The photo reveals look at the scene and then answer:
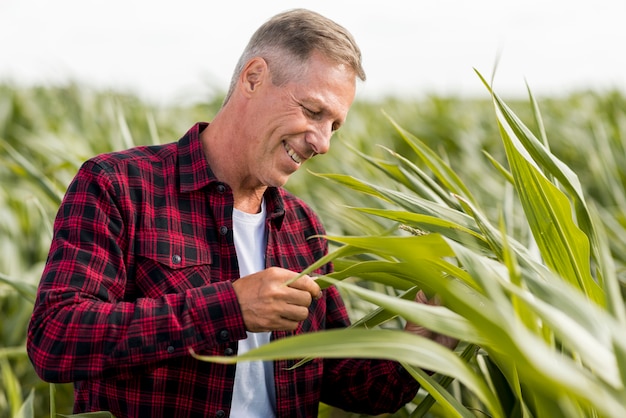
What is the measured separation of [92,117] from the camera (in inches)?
134

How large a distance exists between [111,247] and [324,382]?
0.44 meters

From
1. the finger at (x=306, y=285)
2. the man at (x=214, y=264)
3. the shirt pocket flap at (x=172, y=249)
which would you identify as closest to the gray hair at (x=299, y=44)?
the man at (x=214, y=264)

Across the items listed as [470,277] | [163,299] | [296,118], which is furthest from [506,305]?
[296,118]

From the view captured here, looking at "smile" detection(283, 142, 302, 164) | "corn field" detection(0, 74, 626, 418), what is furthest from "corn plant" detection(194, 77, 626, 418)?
"smile" detection(283, 142, 302, 164)

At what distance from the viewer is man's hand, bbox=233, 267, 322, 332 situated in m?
0.92

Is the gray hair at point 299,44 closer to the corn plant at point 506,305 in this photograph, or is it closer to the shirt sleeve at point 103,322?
the corn plant at point 506,305

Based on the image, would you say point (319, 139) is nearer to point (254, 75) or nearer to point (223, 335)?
point (254, 75)

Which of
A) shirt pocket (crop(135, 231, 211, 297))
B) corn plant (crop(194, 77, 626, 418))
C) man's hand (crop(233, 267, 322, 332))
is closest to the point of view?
corn plant (crop(194, 77, 626, 418))

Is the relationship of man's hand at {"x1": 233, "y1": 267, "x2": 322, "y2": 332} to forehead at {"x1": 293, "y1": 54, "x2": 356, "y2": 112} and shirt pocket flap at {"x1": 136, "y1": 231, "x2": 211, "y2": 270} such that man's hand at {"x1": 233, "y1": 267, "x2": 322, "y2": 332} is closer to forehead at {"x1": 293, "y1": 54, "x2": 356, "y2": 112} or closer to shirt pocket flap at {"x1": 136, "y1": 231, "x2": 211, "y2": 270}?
shirt pocket flap at {"x1": 136, "y1": 231, "x2": 211, "y2": 270}

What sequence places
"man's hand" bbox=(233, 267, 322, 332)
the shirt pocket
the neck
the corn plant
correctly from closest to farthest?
the corn plant → "man's hand" bbox=(233, 267, 322, 332) → the shirt pocket → the neck

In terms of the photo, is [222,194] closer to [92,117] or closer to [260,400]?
[260,400]

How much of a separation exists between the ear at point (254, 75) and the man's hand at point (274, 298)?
37cm

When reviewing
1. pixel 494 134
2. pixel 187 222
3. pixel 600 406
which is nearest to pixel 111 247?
pixel 187 222

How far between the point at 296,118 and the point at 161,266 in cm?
28
